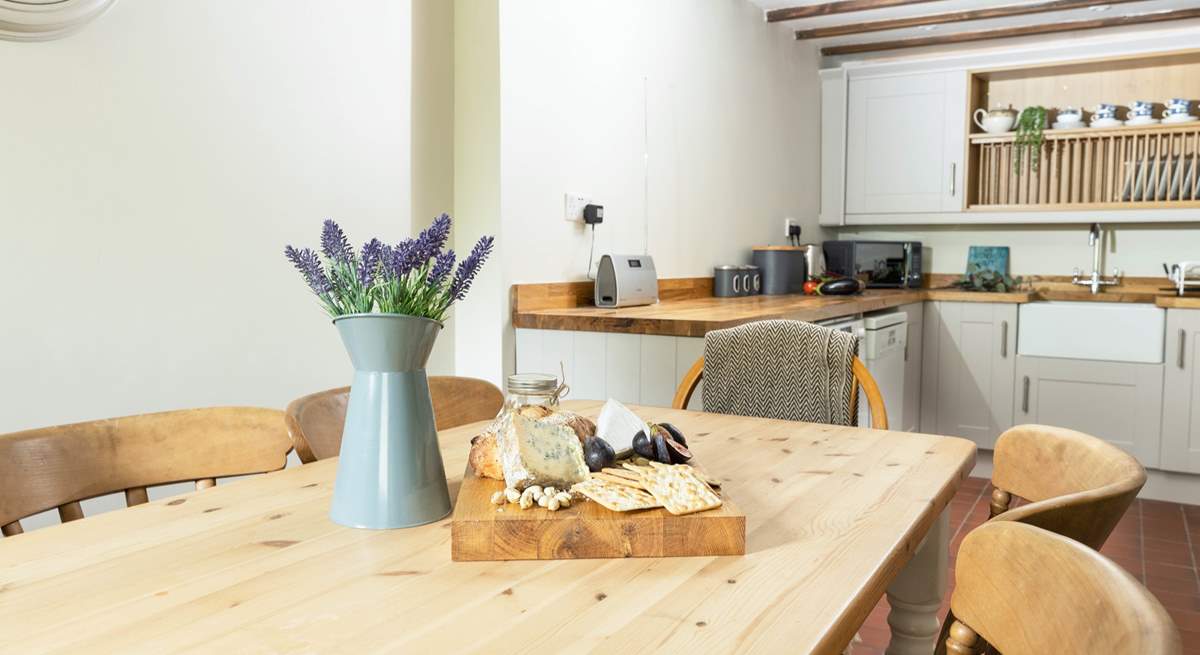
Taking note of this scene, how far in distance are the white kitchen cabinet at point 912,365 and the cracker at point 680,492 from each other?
3434 millimetres

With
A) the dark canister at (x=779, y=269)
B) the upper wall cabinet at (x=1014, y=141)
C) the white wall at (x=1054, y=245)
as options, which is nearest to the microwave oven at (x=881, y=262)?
the upper wall cabinet at (x=1014, y=141)

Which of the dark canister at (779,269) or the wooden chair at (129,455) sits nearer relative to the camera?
the wooden chair at (129,455)

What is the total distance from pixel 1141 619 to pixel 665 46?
343 cm

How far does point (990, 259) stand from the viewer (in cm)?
508

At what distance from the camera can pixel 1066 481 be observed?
115 centimetres

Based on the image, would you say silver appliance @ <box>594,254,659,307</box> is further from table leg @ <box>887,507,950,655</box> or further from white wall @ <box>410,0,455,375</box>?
table leg @ <box>887,507,950,655</box>

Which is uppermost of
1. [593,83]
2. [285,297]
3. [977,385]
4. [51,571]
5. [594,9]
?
[594,9]

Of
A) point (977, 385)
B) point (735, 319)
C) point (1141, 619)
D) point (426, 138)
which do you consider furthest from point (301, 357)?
point (977, 385)

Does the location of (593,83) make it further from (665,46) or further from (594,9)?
(665,46)

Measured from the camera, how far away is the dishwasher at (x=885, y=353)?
356 cm

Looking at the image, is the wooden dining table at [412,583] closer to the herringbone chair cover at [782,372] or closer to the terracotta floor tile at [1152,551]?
the herringbone chair cover at [782,372]

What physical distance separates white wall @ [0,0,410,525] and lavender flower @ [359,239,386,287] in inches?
46.5

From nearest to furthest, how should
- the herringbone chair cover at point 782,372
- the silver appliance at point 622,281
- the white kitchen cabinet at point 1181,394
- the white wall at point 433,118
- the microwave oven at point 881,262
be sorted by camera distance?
the herringbone chair cover at point 782,372 → the white wall at point 433,118 → the silver appliance at point 622,281 → the white kitchen cabinet at point 1181,394 → the microwave oven at point 881,262

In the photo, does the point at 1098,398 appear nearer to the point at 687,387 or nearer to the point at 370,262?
the point at 687,387
